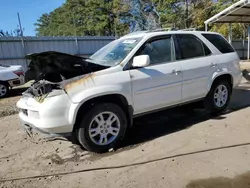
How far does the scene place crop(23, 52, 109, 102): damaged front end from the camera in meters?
4.07

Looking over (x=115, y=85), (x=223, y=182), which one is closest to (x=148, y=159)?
(x=223, y=182)

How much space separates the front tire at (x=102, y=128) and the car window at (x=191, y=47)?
175 cm

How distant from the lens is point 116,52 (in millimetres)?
4961

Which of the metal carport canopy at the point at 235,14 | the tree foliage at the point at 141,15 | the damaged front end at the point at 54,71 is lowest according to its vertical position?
the damaged front end at the point at 54,71

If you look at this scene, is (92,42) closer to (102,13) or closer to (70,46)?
(70,46)

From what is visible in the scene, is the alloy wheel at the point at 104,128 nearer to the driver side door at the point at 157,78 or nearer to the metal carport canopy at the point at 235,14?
the driver side door at the point at 157,78

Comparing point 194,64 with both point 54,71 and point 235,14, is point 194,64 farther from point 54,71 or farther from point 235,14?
point 235,14

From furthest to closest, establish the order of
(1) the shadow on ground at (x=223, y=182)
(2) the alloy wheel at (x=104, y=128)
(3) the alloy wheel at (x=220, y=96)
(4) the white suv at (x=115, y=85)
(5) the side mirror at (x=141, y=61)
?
(3) the alloy wheel at (x=220, y=96) < (5) the side mirror at (x=141, y=61) < (2) the alloy wheel at (x=104, y=128) < (4) the white suv at (x=115, y=85) < (1) the shadow on ground at (x=223, y=182)

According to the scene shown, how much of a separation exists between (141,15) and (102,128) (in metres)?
29.7

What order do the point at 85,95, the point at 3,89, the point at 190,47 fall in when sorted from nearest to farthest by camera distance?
the point at 85,95 < the point at 190,47 < the point at 3,89

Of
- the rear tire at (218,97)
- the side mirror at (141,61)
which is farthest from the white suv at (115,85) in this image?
the rear tire at (218,97)

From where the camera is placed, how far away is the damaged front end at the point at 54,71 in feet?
13.4

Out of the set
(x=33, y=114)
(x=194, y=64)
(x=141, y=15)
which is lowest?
(x=33, y=114)

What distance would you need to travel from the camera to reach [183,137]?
189 inches
